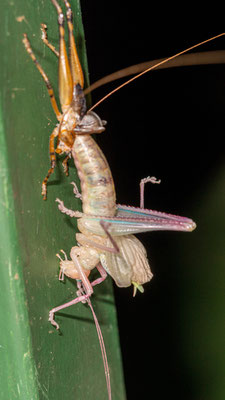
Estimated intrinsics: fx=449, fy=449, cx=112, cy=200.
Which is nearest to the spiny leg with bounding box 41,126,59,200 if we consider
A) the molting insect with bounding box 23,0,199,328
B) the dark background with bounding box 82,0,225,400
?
the molting insect with bounding box 23,0,199,328

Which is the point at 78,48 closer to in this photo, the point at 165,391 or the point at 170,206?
the point at 170,206

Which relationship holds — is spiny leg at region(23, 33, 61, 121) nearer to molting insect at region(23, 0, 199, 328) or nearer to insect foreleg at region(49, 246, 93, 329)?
molting insect at region(23, 0, 199, 328)

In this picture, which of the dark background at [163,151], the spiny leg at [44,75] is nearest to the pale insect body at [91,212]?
the spiny leg at [44,75]

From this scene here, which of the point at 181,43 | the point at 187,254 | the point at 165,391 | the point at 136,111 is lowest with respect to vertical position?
the point at 165,391

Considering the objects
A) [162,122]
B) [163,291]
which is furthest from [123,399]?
[162,122]

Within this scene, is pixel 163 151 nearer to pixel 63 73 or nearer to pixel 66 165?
pixel 66 165

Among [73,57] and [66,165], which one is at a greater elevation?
[73,57]

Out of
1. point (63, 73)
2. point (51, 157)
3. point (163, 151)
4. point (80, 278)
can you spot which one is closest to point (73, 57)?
point (63, 73)
